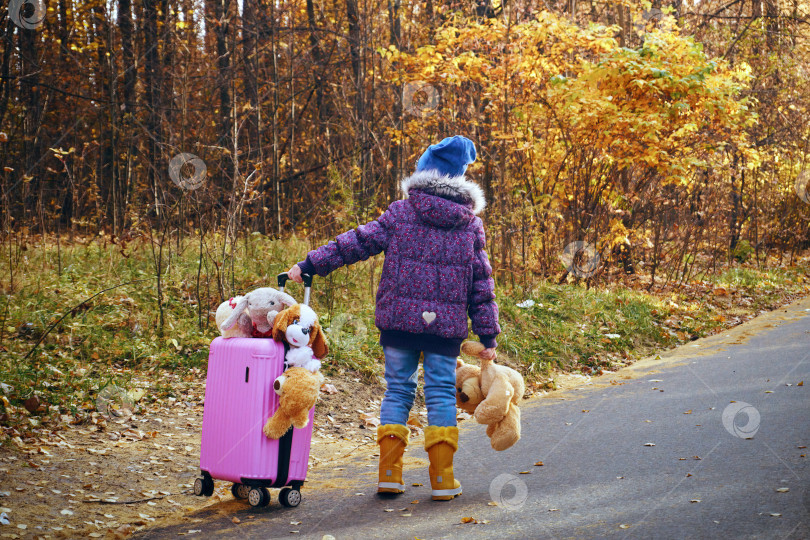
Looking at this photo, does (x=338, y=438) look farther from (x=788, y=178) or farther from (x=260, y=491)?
(x=788, y=178)

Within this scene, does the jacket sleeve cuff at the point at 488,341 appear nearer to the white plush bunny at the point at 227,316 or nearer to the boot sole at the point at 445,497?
the boot sole at the point at 445,497

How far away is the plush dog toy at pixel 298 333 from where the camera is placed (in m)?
3.95

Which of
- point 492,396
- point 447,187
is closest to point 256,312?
point 447,187

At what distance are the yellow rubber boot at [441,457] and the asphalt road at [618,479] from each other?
0.25ft

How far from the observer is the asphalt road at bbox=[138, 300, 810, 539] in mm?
3588

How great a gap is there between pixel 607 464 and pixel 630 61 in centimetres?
740

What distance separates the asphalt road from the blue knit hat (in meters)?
1.93

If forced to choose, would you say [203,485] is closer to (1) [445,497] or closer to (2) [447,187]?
(1) [445,497]

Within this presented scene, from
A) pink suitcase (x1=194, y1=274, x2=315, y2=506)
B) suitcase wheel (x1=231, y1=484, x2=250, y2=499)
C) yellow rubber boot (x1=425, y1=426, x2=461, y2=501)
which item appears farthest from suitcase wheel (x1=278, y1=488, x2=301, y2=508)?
yellow rubber boot (x1=425, y1=426, x2=461, y2=501)

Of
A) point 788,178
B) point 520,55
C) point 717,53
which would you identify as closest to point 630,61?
point 520,55

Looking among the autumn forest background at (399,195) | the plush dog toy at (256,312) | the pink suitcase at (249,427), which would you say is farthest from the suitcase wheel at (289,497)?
the autumn forest background at (399,195)

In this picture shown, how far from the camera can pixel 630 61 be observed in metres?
10.5

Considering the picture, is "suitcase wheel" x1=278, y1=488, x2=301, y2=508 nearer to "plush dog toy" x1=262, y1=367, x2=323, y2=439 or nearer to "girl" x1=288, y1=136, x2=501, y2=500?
"plush dog toy" x1=262, y1=367, x2=323, y2=439

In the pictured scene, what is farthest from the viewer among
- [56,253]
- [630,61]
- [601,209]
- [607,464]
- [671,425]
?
[601,209]
